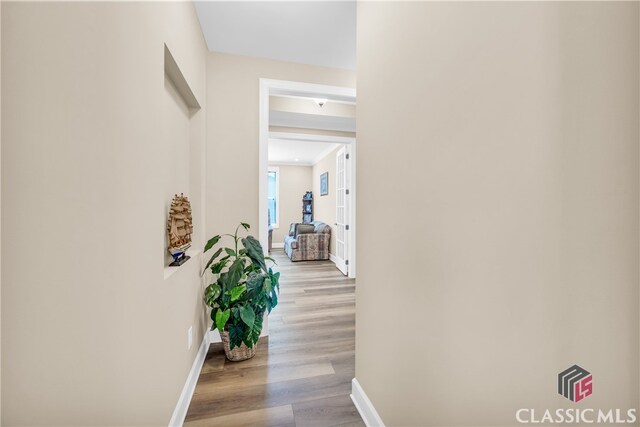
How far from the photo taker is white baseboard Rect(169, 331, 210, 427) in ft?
4.79

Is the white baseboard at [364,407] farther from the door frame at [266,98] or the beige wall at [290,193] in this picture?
the beige wall at [290,193]

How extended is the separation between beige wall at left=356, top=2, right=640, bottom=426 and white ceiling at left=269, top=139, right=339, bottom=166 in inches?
176

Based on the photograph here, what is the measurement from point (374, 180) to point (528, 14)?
2.85ft

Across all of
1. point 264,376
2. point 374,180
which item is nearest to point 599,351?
point 374,180

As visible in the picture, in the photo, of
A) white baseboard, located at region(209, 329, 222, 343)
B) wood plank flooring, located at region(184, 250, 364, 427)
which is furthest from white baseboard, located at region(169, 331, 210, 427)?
white baseboard, located at region(209, 329, 222, 343)

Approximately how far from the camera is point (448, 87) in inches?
37.0

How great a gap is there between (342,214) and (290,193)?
3295 mm

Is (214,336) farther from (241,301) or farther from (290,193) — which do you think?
(290,193)

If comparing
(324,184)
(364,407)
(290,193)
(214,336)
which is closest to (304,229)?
(324,184)

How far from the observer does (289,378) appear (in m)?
1.93

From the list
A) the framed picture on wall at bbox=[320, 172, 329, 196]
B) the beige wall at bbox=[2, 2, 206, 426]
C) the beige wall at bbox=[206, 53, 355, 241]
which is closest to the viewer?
the beige wall at bbox=[2, 2, 206, 426]

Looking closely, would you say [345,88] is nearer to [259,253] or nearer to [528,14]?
[259,253]

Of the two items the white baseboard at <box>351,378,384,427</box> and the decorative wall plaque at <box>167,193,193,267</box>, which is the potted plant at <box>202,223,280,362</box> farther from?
the white baseboard at <box>351,378,384,427</box>

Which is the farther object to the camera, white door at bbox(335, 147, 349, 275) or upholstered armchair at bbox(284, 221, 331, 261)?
upholstered armchair at bbox(284, 221, 331, 261)
